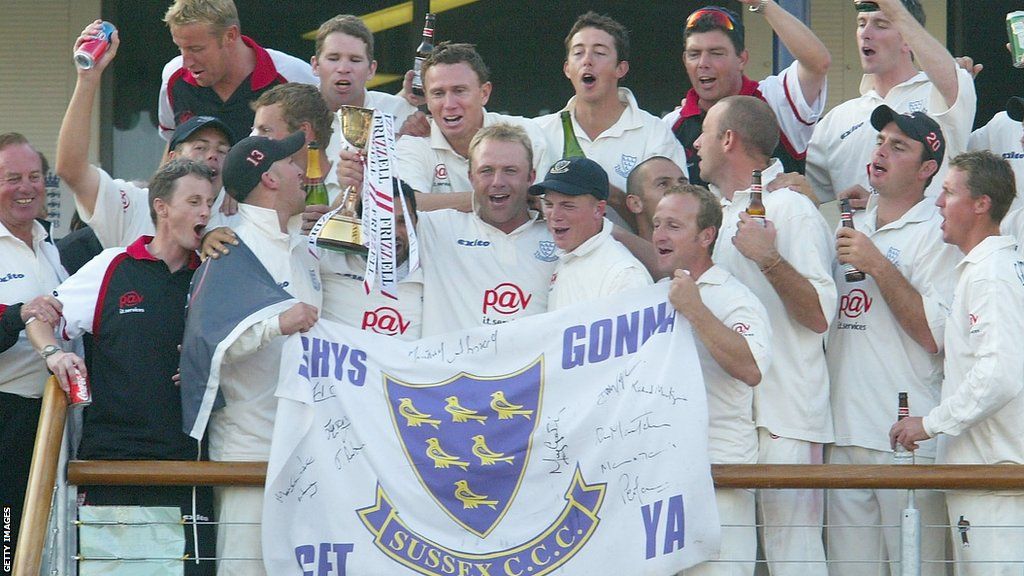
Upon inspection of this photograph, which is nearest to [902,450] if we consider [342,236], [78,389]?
[342,236]

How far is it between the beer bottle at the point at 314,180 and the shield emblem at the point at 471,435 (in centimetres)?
92

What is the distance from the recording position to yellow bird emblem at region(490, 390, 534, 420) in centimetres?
569

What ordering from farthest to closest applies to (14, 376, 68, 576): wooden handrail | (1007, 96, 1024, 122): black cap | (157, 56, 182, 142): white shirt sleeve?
1. (157, 56, 182, 142): white shirt sleeve
2. (1007, 96, 1024, 122): black cap
3. (14, 376, 68, 576): wooden handrail

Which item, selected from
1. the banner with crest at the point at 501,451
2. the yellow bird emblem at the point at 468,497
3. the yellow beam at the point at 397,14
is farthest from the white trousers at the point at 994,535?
the yellow beam at the point at 397,14

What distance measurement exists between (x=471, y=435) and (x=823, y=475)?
1.25 metres

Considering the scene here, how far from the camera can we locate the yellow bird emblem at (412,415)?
5691 millimetres

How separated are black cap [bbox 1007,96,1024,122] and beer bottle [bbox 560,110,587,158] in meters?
1.85

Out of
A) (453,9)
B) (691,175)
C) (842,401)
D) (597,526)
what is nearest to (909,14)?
(691,175)

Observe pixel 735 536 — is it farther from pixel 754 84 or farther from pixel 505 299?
pixel 754 84

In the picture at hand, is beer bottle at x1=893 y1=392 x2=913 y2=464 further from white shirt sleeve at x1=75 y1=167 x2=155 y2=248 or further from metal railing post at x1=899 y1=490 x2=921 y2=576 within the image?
white shirt sleeve at x1=75 y1=167 x2=155 y2=248

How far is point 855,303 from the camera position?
6148 millimetres

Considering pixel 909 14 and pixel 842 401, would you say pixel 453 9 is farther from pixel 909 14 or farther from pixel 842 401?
pixel 842 401

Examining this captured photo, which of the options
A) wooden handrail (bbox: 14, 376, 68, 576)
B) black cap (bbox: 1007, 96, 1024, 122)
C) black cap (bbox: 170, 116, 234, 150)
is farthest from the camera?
black cap (bbox: 1007, 96, 1024, 122)

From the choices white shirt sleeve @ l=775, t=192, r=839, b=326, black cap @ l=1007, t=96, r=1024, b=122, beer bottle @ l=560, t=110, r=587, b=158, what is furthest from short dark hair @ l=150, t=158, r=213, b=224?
black cap @ l=1007, t=96, r=1024, b=122
